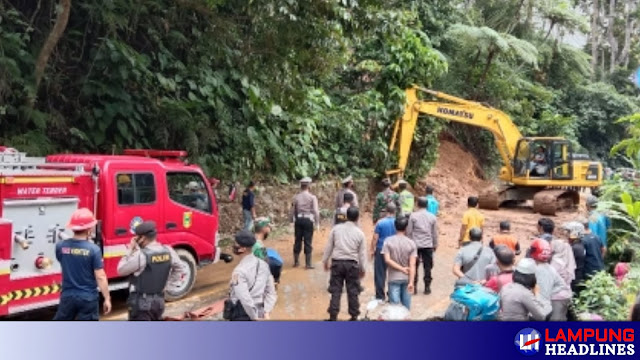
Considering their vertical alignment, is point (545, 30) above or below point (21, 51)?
above

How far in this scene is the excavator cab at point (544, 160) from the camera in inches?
731

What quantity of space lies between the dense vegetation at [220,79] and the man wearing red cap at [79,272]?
5.01m

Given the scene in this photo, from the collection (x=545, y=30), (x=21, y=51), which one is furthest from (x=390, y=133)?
(x=545, y=30)

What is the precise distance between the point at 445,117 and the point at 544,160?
3.83m

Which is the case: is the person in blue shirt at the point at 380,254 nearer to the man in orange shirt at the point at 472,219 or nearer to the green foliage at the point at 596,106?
the man in orange shirt at the point at 472,219

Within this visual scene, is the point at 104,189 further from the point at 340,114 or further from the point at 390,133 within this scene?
the point at 390,133

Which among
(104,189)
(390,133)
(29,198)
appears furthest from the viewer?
(390,133)

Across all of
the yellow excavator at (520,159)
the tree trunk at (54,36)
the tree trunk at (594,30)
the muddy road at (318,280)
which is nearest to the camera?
the muddy road at (318,280)

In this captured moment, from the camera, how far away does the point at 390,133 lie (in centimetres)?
1870

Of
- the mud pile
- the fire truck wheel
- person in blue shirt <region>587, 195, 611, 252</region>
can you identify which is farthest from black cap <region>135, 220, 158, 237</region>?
the mud pile

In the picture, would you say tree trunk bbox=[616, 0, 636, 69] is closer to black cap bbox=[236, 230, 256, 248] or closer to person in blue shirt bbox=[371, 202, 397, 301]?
person in blue shirt bbox=[371, 202, 397, 301]

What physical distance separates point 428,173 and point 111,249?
1482cm

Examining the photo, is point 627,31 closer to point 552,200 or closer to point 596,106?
point 596,106

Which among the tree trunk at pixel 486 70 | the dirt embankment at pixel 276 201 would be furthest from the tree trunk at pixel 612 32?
the dirt embankment at pixel 276 201
